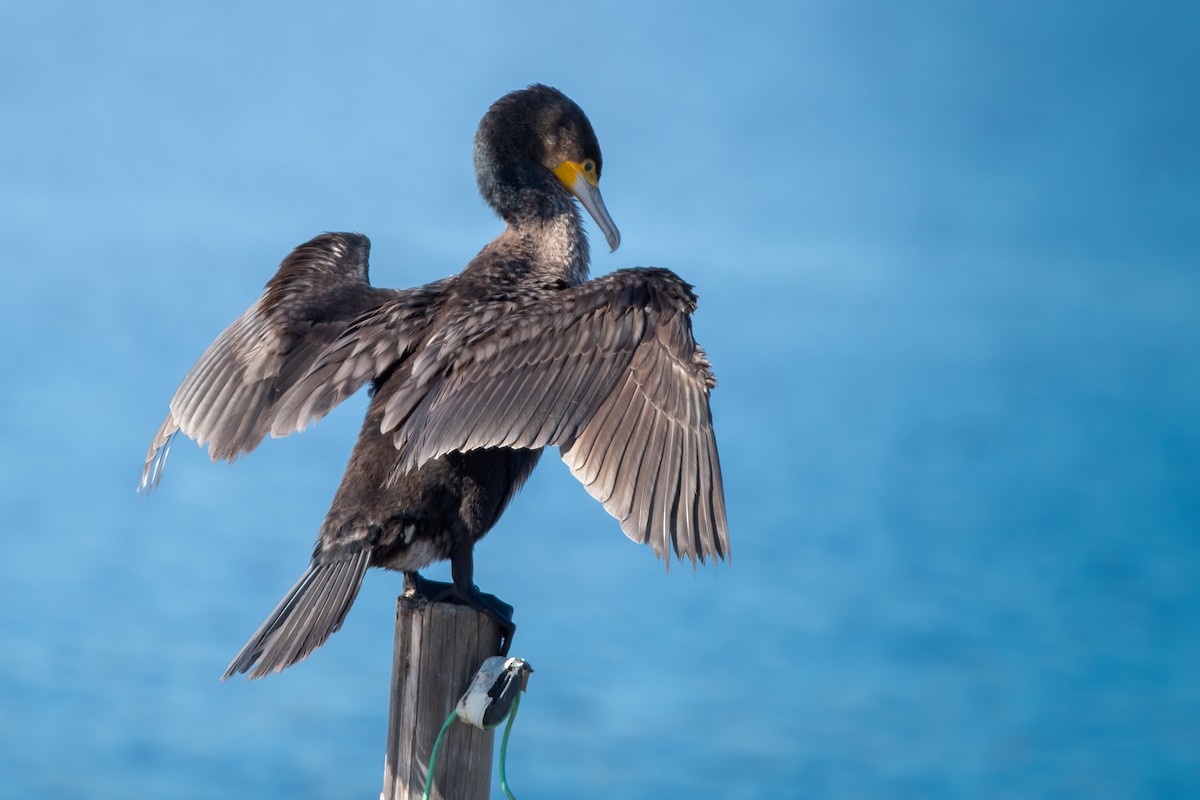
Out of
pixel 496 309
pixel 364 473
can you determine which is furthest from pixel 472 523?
pixel 496 309

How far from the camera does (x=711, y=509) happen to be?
2.84 metres

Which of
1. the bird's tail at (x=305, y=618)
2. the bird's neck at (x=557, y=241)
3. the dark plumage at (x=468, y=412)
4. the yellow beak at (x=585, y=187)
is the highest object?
the yellow beak at (x=585, y=187)

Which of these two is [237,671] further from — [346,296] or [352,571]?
[346,296]

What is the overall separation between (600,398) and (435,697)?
714 mm

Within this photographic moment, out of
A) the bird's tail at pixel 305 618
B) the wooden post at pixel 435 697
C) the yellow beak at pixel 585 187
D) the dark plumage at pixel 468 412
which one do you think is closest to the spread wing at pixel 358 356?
the dark plumage at pixel 468 412

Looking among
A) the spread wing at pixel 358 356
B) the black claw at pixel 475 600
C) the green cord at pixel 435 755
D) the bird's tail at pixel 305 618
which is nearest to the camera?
the bird's tail at pixel 305 618

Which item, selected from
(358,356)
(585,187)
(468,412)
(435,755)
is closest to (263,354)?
(358,356)

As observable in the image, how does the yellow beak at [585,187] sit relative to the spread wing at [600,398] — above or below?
above

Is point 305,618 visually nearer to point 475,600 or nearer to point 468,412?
point 475,600

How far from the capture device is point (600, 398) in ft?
9.77

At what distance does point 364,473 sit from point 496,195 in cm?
112

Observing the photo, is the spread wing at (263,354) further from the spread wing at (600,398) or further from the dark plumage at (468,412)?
the spread wing at (600,398)

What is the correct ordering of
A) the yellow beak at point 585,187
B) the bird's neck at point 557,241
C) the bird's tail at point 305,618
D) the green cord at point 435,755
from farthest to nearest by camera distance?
the yellow beak at point 585,187, the bird's neck at point 557,241, the green cord at point 435,755, the bird's tail at point 305,618

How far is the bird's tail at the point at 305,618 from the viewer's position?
2643 millimetres
